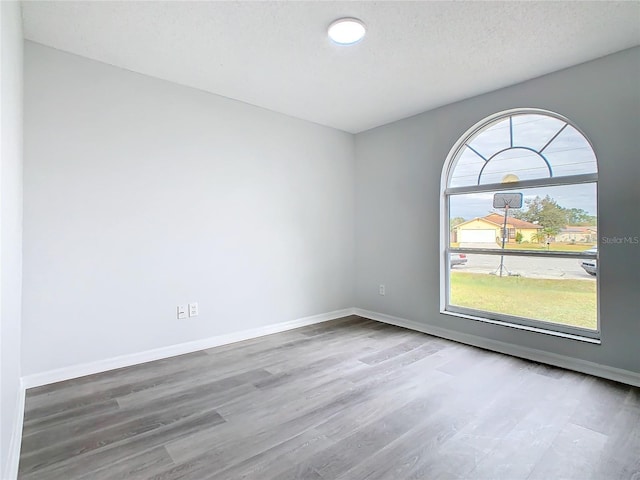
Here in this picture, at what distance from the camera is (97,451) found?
1775mm

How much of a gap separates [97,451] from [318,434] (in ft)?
3.81

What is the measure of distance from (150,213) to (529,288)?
352cm

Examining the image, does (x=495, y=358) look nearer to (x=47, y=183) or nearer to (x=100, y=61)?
(x=47, y=183)

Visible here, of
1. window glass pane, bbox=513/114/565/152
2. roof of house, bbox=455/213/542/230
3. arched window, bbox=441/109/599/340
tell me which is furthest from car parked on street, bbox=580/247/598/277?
window glass pane, bbox=513/114/565/152

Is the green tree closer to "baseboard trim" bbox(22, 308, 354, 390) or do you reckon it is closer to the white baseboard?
"baseboard trim" bbox(22, 308, 354, 390)

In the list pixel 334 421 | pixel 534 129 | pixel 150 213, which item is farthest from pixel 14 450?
pixel 534 129

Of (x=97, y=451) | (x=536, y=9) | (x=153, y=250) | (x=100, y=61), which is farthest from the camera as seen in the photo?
(x=153, y=250)

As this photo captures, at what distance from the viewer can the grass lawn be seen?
2.88 metres

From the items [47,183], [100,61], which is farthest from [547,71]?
[47,183]

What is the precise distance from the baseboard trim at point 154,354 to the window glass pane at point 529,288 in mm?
1789

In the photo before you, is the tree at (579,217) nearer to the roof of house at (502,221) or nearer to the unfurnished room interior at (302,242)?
the unfurnished room interior at (302,242)

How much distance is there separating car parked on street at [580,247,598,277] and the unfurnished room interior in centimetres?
4

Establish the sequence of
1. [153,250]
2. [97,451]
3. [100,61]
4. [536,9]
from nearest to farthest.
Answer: [97,451], [536,9], [100,61], [153,250]

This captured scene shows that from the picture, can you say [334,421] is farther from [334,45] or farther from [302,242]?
[334,45]
